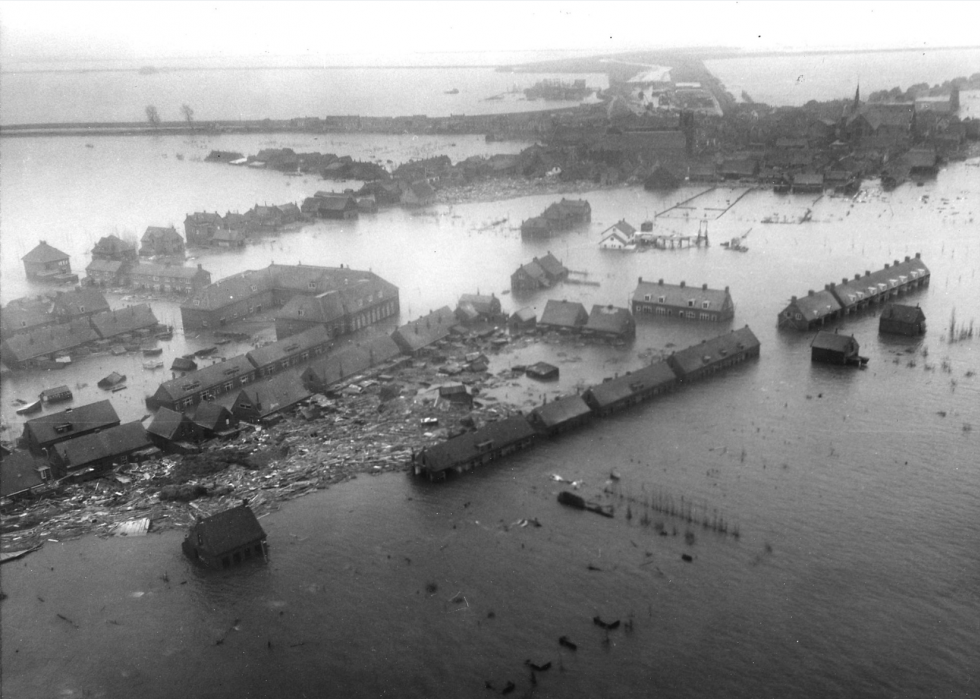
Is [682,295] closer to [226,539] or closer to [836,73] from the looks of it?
[226,539]

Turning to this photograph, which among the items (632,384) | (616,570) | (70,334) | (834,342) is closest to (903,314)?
(834,342)

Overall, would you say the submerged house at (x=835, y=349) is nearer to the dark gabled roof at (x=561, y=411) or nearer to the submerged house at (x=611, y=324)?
the submerged house at (x=611, y=324)

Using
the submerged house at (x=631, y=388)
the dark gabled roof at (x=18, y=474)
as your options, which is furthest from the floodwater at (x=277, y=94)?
the submerged house at (x=631, y=388)

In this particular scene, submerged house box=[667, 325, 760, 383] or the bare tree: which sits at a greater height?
the bare tree

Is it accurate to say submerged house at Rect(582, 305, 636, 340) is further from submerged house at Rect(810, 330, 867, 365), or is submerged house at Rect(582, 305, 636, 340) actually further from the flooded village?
submerged house at Rect(810, 330, 867, 365)

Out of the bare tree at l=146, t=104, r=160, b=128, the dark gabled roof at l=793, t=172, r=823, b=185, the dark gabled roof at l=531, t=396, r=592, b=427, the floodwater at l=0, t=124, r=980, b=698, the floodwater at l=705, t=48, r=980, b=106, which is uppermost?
the floodwater at l=705, t=48, r=980, b=106

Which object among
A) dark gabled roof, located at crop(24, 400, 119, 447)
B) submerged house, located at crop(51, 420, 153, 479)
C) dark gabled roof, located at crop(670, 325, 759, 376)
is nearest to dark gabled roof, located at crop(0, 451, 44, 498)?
submerged house, located at crop(51, 420, 153, 479)
